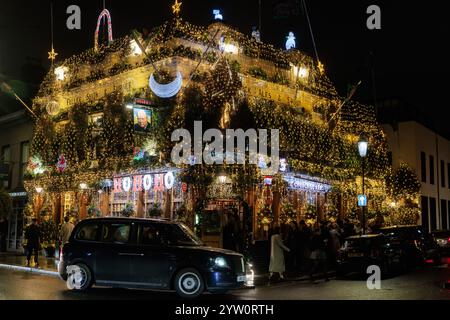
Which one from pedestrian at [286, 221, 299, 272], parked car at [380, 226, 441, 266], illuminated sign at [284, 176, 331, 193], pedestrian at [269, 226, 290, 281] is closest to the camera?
pedestrian at [269, 226, 290, 281]

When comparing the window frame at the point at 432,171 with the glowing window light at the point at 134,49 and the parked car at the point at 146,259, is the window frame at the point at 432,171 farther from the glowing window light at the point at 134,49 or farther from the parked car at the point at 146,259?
the parked car at the point at 146,259

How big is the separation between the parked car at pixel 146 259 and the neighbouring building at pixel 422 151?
27407mm

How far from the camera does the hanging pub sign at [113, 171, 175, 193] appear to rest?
72.1ft

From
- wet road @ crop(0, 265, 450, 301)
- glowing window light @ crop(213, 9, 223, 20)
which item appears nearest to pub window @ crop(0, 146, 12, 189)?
wet road @ crop(0, 265, 450, 301)

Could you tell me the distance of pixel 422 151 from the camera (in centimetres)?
3894

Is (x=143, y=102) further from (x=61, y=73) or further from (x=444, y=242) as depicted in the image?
(x=444, y=242)

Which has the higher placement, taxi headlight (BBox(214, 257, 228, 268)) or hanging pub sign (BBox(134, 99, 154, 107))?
hanging pub sign (BBox(134, 99, 154, 107))

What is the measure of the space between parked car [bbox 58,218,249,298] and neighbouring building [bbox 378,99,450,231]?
1079 inches

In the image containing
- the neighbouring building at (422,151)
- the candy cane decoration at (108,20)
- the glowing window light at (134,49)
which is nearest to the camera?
the glowing window light at (134,49)

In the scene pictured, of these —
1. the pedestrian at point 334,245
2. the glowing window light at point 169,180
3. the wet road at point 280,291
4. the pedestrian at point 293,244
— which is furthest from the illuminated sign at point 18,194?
the pedestrian at point 334,245

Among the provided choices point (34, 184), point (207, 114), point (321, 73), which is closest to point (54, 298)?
point (207, 114)

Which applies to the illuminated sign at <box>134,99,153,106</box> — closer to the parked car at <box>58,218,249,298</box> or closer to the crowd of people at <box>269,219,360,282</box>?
the crowd of people at <box>269,219,360,282</box>

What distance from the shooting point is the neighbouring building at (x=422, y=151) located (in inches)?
1485

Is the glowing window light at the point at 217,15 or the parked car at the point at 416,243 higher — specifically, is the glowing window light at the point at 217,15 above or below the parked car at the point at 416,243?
above
